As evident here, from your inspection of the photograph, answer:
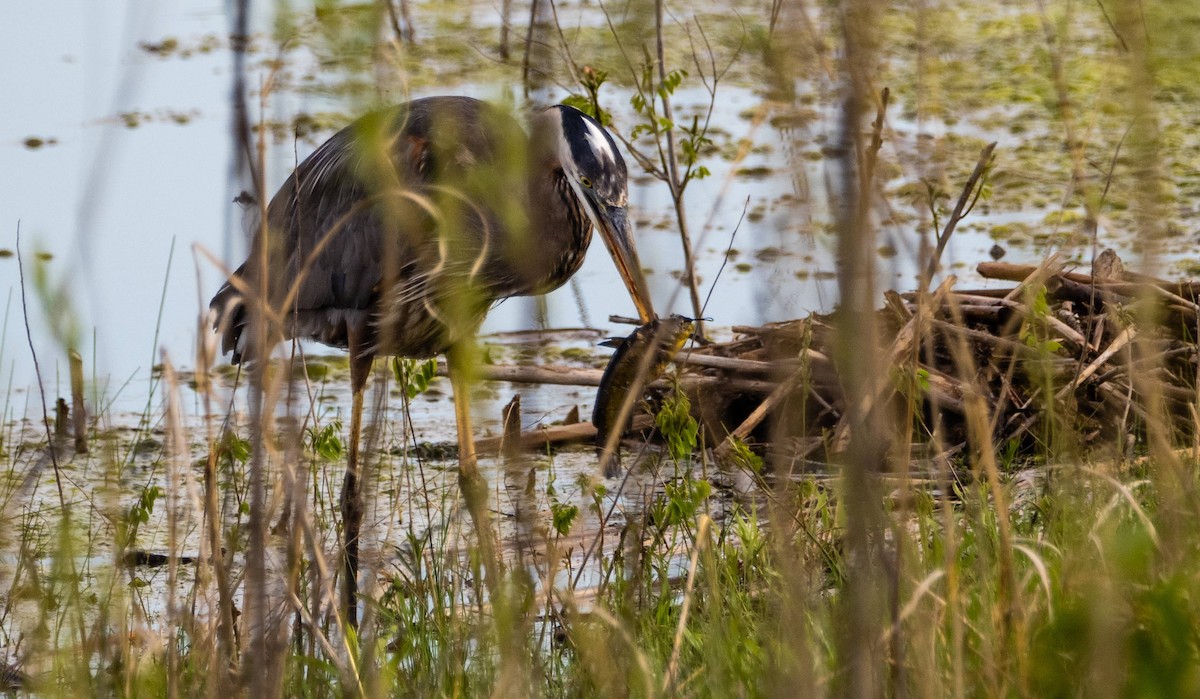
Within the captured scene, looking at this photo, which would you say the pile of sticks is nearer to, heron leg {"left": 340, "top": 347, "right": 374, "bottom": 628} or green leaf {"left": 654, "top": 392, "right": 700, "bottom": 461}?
green leaf {"left": 654, "top": 392, "right": 700, "bottom": 461}

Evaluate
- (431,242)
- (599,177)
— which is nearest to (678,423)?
(599,177)

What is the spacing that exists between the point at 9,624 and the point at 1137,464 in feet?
9.36

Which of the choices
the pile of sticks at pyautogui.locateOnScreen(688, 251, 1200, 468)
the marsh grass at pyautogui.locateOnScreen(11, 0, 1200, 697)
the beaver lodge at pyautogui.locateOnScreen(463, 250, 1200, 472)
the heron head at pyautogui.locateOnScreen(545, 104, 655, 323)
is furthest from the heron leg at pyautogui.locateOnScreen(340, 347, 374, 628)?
the pile of sticks at pyautogui.locateOnScreen(688, 251, 1200, 468)

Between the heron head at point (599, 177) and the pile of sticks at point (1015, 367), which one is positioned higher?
the heron head at point (599, 177)

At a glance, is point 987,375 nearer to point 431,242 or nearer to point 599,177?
point 599,177

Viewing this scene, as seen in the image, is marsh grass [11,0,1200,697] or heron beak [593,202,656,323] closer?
marsh grass [11,0,1200,697]

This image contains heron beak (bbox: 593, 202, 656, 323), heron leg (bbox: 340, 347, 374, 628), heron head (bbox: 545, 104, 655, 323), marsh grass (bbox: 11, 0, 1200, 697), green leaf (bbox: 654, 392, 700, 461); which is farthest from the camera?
heron leg (bbox: 340, 347, 374, 628)

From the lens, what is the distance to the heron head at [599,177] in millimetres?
3938

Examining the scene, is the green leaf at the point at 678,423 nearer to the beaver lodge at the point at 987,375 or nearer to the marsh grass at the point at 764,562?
the marsh grass at the point at 764,562

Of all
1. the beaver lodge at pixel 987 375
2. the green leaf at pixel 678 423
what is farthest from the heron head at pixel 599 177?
the green leaf at pixel 678 423

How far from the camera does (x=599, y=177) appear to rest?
3.96m

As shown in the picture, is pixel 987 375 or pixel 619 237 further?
pixel 987 375

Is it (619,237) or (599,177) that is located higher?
(599,177)

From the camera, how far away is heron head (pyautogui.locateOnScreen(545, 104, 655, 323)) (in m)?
3.94
